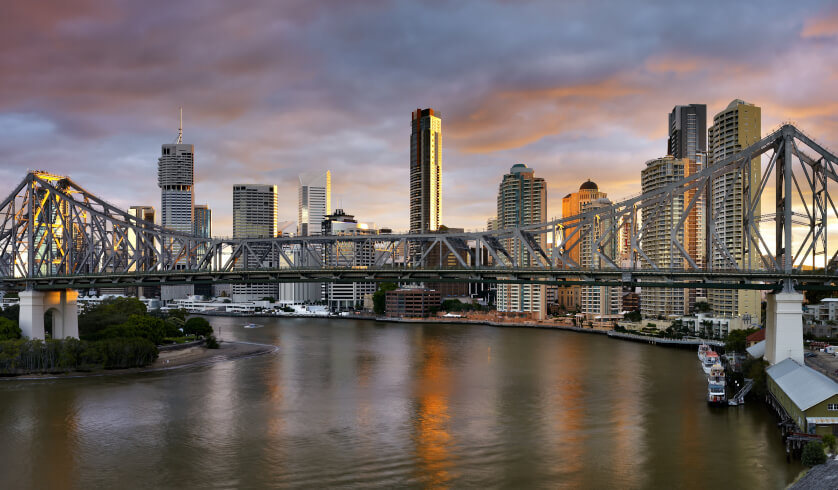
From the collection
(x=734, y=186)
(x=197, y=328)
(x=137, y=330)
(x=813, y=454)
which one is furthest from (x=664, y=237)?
(x=813, y=454)

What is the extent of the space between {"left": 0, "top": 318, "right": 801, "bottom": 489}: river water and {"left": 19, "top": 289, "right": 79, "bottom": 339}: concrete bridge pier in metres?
9.33

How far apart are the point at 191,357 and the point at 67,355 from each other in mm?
9653

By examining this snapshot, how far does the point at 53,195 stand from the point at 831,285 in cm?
5233

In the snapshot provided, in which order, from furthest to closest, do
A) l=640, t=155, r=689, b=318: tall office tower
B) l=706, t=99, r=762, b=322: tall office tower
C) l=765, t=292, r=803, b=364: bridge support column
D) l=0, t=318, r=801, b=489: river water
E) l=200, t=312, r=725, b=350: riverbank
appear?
l=640, t=155, r=689, b=318: tall office tower, l=706, t=99, r=762, b=322: tall office tower, l=200, t=312, r=725, b=350: riverbank, l=765, t=292, r=803, b=364: bridge support column, l=0, t=318, r=801, b=489: river water

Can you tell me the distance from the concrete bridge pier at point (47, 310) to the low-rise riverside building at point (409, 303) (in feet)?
203

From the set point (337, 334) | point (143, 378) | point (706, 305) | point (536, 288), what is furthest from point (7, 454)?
point (536, 288)

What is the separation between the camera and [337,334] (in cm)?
7612

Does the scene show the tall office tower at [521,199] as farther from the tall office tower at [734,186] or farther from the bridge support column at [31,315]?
the bridge support column at [31,315]

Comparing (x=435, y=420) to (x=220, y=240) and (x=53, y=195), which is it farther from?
(x=53, y=195)

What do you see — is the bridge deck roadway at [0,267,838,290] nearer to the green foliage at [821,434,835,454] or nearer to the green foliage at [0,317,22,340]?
the green foliage at [0,317,22,340]

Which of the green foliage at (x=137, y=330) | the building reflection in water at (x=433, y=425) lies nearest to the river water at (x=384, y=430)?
the building reflection in water at (x=433, y=425)

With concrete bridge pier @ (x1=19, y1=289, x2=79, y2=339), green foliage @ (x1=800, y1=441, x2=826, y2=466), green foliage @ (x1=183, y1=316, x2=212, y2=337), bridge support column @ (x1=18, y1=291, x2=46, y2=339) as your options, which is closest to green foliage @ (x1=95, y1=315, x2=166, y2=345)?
concrete bridge pier @ (x1=19, y1=289, x2=79, y2=339)

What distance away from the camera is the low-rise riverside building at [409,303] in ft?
346

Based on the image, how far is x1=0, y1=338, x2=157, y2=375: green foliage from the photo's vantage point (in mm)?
38750
